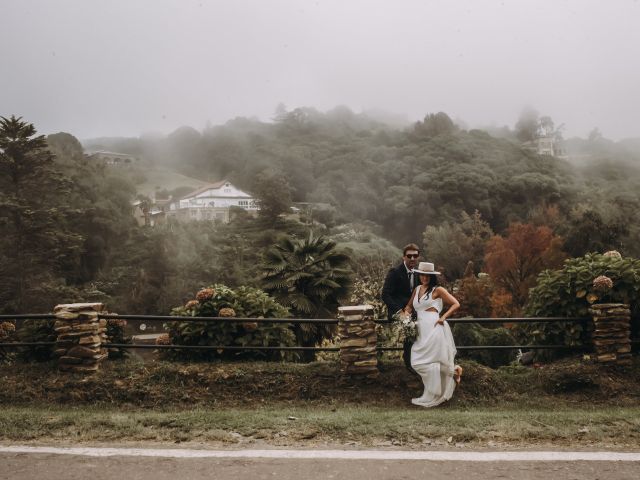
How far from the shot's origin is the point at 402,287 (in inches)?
283

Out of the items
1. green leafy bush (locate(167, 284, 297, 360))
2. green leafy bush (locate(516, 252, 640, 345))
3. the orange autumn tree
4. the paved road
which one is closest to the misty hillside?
the orange autumn tree

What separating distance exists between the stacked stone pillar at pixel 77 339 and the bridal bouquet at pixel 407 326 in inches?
173

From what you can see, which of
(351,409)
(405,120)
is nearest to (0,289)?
(351,409)

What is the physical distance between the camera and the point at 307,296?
609 inches

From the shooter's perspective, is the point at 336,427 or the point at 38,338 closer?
the point at 336,427

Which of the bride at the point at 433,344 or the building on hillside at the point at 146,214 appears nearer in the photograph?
the bride at the point at 433,344

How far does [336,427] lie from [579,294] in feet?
14.3

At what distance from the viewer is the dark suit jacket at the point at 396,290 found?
280 inches

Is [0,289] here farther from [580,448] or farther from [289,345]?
[580,448]

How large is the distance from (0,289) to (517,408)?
35284 mm

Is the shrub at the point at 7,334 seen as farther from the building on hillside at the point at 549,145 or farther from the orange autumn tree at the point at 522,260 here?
the building on hillside at the point at 549,145

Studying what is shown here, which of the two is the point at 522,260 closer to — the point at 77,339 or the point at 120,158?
the point at 77,339

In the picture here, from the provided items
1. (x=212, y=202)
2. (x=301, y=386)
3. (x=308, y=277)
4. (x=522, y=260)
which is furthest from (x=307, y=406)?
(x=212, y=202)

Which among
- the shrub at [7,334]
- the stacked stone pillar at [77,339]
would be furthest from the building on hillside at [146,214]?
the stacked stone pillar at [77,339]
